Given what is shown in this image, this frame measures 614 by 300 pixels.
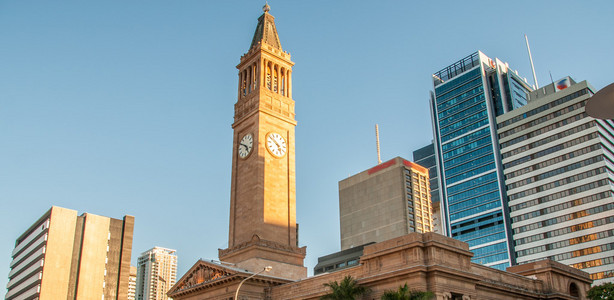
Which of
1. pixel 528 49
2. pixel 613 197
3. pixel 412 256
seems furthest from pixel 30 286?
pixel 528 49

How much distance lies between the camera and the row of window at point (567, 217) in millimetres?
113019

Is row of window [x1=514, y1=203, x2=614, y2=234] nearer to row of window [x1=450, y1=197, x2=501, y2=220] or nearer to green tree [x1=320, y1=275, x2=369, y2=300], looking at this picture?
row of window [x1=450, y1=197, x2=501, y2=220]

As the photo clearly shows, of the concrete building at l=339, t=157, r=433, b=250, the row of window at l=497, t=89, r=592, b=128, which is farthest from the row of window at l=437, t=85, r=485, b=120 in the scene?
the concrete building at l=339, t=157, r=433, b=250

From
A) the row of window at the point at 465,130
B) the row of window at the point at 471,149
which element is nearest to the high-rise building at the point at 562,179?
the row of window at the point at 471,149

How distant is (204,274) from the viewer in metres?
62.6

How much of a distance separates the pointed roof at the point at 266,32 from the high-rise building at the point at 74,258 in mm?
62434

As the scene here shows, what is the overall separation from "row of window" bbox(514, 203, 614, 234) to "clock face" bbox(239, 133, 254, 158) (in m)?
79.1

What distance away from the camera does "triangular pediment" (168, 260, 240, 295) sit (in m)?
58.6

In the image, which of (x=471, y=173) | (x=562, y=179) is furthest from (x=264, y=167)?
(x=471, y=173)

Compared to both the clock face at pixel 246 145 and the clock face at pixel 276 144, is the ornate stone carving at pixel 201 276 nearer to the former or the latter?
the clock face at pixel 246 145

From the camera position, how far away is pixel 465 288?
46.6m

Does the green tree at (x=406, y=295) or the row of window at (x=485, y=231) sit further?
the row of window at (x=485, y=231)

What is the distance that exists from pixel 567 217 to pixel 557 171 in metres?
10.1

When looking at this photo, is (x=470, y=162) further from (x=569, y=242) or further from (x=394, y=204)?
(x=569, y=242)
